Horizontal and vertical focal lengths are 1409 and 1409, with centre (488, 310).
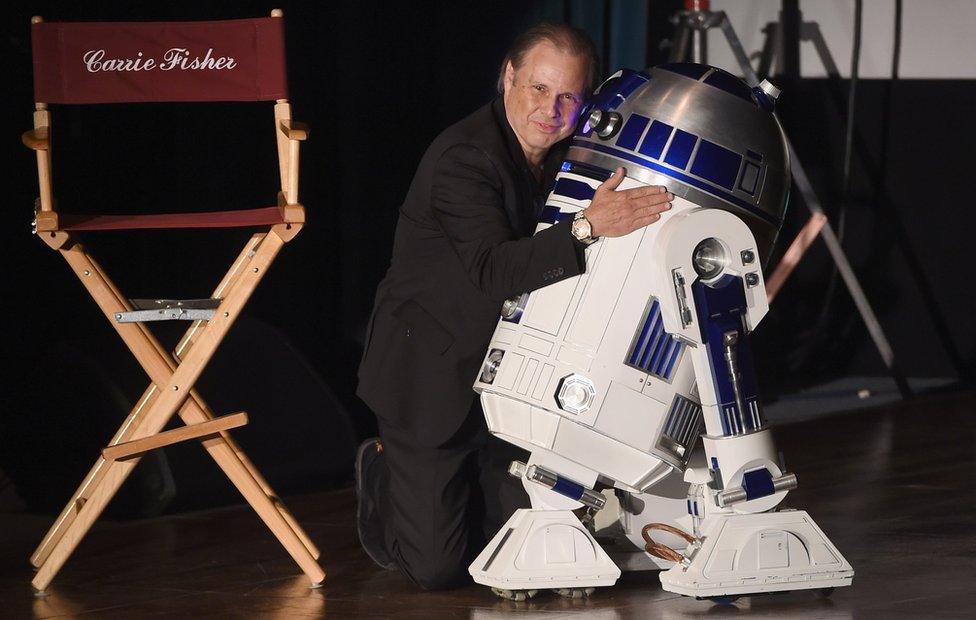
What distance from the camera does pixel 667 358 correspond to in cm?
241

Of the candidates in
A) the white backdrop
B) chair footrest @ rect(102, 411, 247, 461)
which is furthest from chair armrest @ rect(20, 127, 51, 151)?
the white backdrop

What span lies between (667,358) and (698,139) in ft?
1.23

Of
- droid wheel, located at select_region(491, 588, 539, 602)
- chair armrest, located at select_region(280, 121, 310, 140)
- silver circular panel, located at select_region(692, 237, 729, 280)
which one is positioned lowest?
droid wheel, located at select_region(491, 588, 539, 602)

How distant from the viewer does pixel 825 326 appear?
5.59 meters

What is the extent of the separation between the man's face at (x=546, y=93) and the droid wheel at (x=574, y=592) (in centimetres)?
81

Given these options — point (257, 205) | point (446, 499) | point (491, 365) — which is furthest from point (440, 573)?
point (257, 205)

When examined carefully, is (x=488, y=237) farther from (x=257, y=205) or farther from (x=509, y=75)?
(x=257, y=205)

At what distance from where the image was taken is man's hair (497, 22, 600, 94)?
8.29 ft

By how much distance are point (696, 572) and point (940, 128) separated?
139 inches

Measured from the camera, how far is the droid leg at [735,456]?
234 cm

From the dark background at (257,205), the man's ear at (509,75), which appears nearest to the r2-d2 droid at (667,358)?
the man's ear at (509,75)

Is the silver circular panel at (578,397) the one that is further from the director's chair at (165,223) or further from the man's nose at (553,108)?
the director's chair at (165,223)

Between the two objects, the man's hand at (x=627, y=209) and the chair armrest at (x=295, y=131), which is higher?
the chair armrest at (x=295, y=131)

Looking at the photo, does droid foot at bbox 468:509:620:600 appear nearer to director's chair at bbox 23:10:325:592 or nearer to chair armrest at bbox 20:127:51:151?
director's chair at bbox 23:10:325:592
